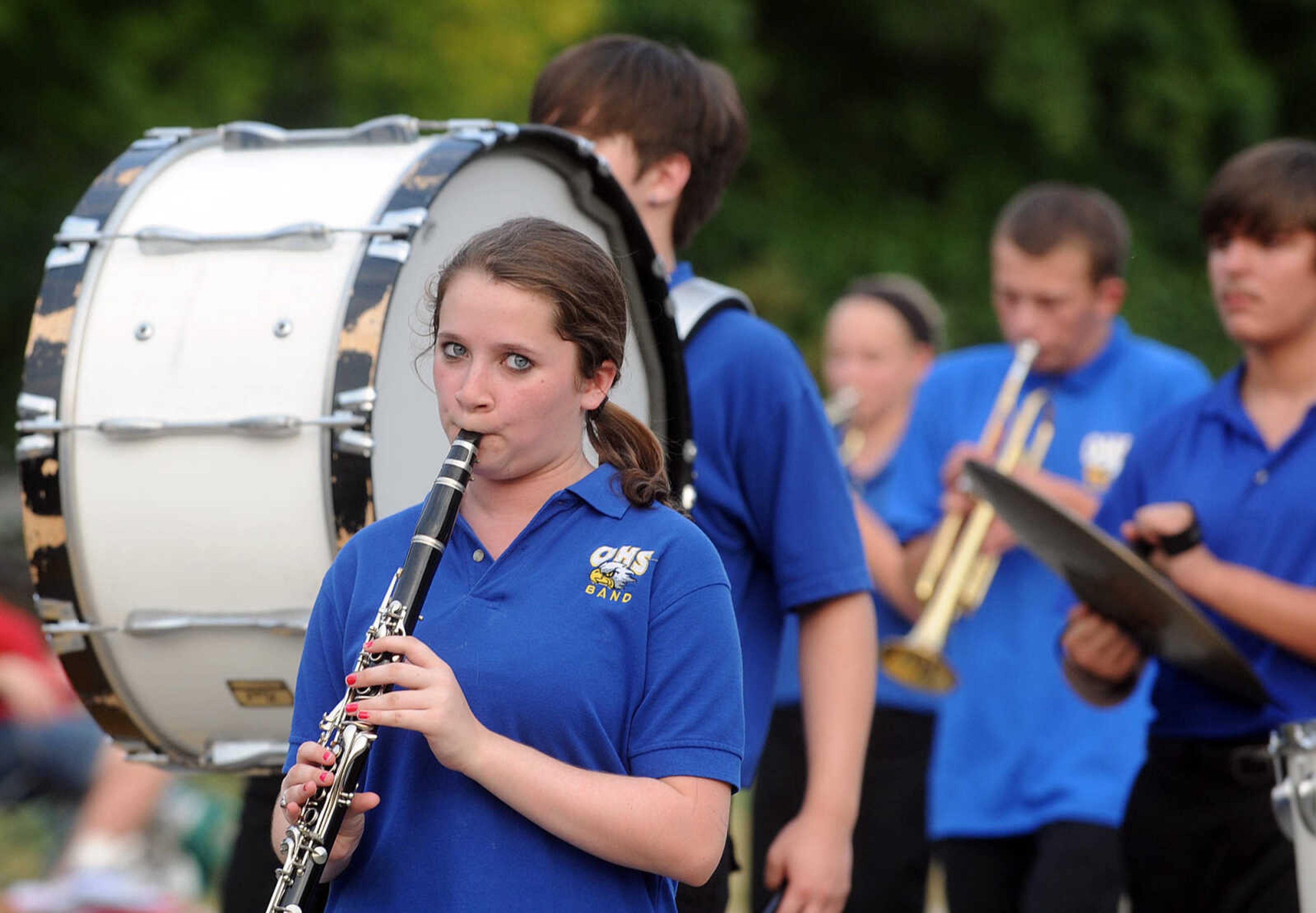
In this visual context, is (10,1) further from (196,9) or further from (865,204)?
(865,204)

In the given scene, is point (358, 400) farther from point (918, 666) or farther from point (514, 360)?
point (918, 666)

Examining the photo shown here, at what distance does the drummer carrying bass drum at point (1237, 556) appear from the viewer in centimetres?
313

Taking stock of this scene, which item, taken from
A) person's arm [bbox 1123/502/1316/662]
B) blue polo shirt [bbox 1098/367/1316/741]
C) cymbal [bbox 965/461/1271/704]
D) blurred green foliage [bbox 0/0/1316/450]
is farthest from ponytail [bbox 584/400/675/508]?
blurred green foliage [bbox 0/0/1316/450]

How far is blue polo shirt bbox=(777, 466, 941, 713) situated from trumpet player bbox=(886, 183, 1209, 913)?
0.12m

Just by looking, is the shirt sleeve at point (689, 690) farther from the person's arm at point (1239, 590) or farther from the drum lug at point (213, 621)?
the person's arm at point (1239, 590)

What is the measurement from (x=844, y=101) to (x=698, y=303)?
35.4 ft

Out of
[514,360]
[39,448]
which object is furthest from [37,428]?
[514,360]

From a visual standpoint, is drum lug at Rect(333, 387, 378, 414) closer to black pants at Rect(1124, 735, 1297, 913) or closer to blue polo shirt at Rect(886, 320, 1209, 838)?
black pants at Rect(1124, 735, 1297, 913)

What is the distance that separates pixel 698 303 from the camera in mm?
2811

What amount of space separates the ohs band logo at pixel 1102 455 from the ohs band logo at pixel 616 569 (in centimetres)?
A: 269

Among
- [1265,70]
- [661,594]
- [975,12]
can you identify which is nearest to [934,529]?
[661,594]

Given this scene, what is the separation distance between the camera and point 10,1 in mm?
8641

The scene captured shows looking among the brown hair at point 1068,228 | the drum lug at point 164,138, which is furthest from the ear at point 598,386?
the brown hair at point 1068,228

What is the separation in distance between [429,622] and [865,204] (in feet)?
37.3
